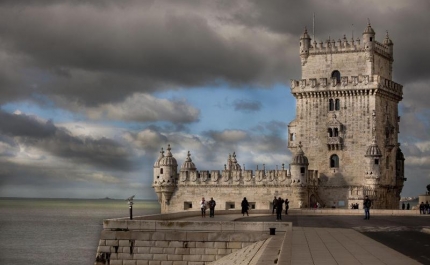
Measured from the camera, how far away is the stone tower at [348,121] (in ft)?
256

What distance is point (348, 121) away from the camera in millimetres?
79062

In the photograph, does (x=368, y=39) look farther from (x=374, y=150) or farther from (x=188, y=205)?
(x=188, y=205)

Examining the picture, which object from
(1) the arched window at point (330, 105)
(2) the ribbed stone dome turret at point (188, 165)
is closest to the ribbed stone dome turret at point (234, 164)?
(2) the ribbed stone dome turret at point (188, 165)

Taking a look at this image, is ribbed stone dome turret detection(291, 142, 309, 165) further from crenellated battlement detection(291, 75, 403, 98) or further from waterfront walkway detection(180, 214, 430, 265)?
waterfront walkway detection(180, 214, 430, 265)

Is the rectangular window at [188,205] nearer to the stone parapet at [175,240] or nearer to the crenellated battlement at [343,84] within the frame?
the crenellated battlement at [343,84]

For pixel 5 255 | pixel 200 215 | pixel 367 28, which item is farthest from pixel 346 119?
pixel 5 255

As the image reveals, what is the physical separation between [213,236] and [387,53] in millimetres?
47609

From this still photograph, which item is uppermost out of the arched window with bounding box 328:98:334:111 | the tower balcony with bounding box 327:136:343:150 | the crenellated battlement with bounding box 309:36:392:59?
the crenellated battlement with bounding box 309:36:392:59

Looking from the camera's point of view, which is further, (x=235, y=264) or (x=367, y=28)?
(x=367, y=28)

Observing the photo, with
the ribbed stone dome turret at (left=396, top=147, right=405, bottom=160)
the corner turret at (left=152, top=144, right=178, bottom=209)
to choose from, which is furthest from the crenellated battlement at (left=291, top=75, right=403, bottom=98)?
the corner turret at (left=152, top=144, right=178, bottom=209)

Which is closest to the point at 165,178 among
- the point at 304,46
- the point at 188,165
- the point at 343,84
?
the point at 188,165

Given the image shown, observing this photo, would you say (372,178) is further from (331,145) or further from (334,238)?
(334,238)

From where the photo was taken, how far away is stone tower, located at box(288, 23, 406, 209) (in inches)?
3071

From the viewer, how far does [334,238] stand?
1427 inches
